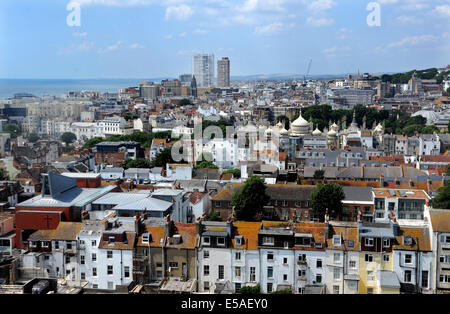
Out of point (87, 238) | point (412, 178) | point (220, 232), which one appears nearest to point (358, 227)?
point (220, 232)

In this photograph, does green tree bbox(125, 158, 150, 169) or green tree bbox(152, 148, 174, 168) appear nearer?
green tree bbox(125, 158, 150, 169)

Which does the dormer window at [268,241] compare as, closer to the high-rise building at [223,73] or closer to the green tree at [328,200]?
the green tree at [328,200]

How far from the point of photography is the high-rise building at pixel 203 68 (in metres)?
37.6

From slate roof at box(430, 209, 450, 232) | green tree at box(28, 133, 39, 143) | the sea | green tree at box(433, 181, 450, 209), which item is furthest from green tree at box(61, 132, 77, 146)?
slate roof at box(430, 209, 450, 232)

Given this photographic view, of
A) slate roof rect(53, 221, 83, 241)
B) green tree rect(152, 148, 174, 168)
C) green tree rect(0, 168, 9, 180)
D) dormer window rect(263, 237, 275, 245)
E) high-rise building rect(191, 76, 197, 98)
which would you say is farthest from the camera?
high-rise building rect(191, 76, 197, 98)

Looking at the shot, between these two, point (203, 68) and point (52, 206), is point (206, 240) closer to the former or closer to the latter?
point (52, 206)

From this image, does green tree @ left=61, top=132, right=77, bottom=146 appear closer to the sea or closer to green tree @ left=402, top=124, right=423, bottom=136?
the sea

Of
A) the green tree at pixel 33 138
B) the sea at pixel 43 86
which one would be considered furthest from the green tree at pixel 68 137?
the sea at pixel 43 86

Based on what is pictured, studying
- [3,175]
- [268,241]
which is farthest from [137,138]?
[268,241]

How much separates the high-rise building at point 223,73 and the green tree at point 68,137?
25360mm

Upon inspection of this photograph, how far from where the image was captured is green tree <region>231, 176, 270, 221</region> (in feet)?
29.2

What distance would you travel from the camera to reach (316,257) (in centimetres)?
584

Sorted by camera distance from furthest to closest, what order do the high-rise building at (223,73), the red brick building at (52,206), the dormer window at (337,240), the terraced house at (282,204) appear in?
the high-rise building at (223,73) < the terraced house at (282,204) < the red brick building at (52,206) < the dormer window at (337,240)

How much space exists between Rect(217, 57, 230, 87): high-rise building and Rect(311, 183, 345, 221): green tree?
4014cm
